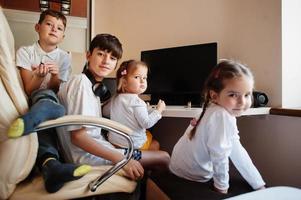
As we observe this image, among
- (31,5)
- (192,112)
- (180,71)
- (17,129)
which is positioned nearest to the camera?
(17,129)

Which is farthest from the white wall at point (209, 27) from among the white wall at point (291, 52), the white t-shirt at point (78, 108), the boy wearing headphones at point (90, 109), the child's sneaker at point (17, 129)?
the child's sneaker at point (17, 129)

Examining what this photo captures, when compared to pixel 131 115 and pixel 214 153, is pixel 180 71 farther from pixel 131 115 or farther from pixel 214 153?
pixel 214 153

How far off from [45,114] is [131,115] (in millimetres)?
529

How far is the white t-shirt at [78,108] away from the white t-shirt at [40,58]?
324mm

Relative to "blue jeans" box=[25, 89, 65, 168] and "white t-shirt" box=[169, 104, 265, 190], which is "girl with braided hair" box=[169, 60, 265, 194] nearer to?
"white t-shirt" box=[169, 104, 265, 190]

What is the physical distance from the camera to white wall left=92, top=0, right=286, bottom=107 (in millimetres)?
1676

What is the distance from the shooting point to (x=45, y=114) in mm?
910

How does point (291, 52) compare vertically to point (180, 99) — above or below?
above

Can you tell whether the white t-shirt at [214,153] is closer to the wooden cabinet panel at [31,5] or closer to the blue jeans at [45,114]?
the blue jeans at [45,114]

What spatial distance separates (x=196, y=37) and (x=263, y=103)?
800 mm

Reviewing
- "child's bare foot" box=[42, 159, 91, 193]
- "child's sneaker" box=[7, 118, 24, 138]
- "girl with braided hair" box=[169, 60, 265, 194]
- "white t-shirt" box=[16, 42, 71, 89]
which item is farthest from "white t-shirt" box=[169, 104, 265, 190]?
"white t-shirt" box=[16, 42, 71, 89]

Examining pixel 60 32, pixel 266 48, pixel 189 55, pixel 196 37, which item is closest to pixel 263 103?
pixel 266 48

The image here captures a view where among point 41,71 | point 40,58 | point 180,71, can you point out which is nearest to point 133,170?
point 41,71

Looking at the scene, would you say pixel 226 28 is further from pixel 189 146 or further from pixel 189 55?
pixel 189 146
